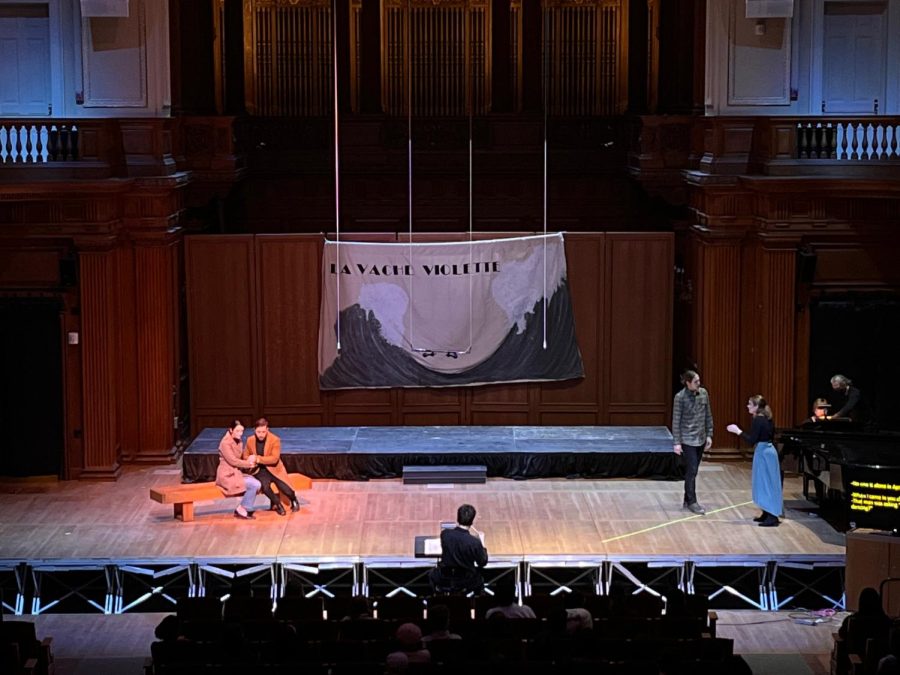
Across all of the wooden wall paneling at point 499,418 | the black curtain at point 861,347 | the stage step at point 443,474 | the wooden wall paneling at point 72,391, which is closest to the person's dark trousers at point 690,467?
the stage step at point 443,474

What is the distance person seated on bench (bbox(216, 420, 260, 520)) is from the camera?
672 inches

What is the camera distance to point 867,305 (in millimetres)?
19016

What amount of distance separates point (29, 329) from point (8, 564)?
413 cm

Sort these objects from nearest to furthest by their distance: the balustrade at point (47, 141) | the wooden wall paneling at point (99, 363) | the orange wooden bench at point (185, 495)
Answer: the orange wooden bench at point (185, 495)
the balustrade at point (47, 141)
the wooden wall paneling at point (99, 363)

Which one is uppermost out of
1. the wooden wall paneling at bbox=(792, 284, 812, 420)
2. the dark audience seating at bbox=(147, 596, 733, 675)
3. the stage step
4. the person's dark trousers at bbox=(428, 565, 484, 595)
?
the wooden wall paneling at bbox=(792, 284, 812, 420)

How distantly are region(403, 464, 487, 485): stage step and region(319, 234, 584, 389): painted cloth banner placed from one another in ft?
5.76

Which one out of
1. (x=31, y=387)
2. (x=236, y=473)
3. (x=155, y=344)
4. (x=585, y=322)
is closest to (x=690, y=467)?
(x=585, y=322)

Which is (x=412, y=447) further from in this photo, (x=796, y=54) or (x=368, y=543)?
(x=796, y=54)

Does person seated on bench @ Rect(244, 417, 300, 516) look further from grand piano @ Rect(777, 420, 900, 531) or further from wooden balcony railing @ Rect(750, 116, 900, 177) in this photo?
wooden balcony railing @ Rect(750, 116, 900, 177)

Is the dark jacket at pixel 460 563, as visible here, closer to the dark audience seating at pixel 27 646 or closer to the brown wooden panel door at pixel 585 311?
the dark audience seating at pixel 27 646

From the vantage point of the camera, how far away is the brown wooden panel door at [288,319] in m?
19.9

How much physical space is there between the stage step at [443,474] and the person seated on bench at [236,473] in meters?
2.01

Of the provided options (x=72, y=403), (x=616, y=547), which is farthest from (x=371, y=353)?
(x=616, y=547)

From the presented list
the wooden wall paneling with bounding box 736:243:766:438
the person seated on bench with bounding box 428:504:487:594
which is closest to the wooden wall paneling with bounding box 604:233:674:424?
the wooden wall paneling with bounding box 736:243:766:438
